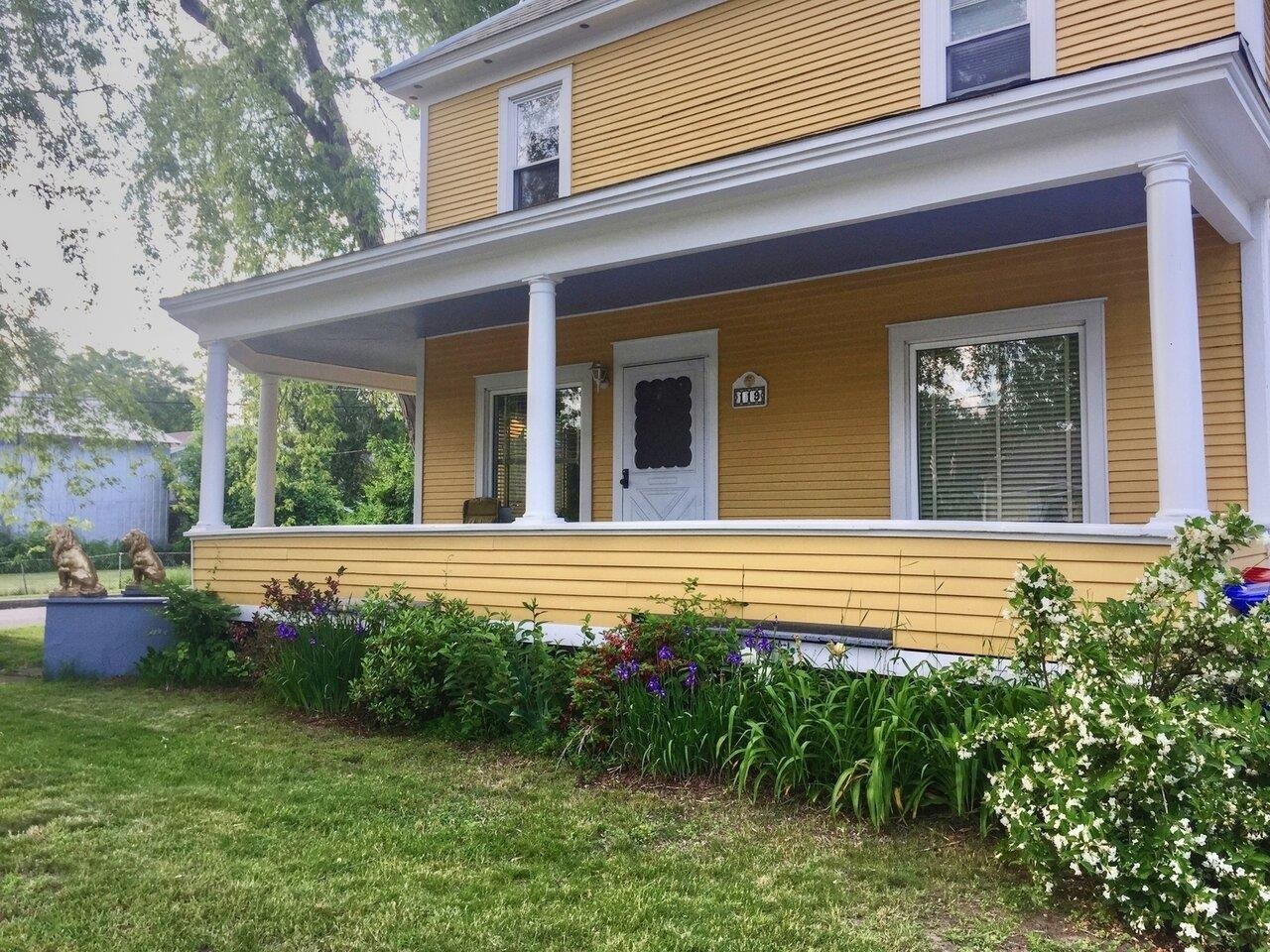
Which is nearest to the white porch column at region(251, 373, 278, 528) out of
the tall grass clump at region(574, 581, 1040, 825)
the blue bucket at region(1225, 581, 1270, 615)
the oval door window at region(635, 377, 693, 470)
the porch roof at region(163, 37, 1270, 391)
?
the porch roof at region(163, 37, 1270, 391)

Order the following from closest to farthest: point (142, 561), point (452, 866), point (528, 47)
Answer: point (452, 866), point (528, 47), point (142, 561)

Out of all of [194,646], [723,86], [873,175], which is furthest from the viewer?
[723,86]

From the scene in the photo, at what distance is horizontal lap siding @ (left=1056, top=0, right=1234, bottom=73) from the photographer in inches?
234

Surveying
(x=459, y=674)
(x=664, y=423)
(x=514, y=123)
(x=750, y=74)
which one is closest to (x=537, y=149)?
(x=514, y=123)

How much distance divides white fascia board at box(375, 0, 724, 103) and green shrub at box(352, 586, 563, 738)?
5884 millimetres

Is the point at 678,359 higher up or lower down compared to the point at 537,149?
lower down

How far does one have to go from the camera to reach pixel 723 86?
314 inches

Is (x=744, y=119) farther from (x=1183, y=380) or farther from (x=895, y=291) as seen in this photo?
(x=1183, y=380)

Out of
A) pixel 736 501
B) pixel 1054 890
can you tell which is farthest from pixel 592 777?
pixel 736 501

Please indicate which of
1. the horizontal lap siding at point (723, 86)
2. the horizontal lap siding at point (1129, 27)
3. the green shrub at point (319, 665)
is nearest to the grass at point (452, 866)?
the green shrub at point (319, 665)

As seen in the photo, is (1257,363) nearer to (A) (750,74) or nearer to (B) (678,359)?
(B) (678,359)

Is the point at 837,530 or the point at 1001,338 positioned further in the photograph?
the point at 1001,338

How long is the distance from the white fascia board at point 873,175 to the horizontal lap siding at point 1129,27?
50.1 inches

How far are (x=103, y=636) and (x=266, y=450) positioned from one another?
10.3 ft
